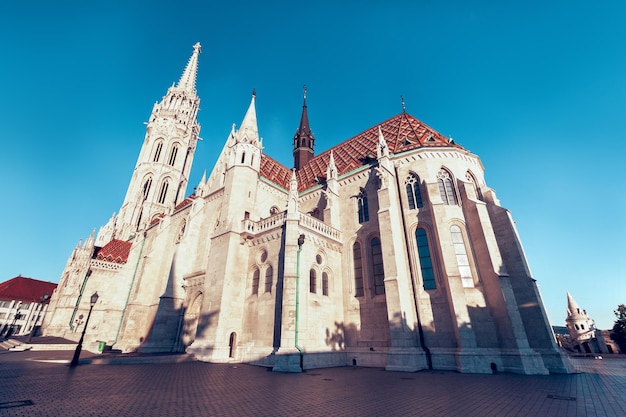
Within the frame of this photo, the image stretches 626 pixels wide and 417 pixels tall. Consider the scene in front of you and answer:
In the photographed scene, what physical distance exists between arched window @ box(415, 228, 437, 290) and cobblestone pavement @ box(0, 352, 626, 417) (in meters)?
5.97

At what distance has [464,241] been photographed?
16125 millimetres

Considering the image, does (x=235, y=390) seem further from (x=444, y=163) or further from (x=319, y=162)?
(x=319, y=162)

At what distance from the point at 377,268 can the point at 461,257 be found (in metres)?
5.05

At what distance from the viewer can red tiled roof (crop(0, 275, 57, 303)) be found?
49.4 metres

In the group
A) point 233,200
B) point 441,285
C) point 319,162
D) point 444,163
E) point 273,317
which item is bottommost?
point 273,317

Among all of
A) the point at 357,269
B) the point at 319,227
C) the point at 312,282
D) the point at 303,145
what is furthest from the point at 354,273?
the point at 303,145

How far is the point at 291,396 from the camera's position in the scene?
23.6ft

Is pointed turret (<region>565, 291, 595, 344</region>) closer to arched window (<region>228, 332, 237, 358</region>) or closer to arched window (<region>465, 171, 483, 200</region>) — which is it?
arched window (<region>465, 171, 483, 200</region>)

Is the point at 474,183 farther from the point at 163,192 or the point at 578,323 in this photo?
the point at 163,192

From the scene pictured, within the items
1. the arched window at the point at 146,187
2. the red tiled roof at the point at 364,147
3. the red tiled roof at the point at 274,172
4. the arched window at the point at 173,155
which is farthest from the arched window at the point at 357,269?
the arched window at the point at 173,155

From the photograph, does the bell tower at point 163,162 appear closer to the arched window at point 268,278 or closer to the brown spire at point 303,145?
the brown spire at point 303,145

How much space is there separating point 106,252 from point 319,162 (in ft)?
99.9

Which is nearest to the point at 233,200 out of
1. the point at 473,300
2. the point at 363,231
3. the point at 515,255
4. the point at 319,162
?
the point at 363,231

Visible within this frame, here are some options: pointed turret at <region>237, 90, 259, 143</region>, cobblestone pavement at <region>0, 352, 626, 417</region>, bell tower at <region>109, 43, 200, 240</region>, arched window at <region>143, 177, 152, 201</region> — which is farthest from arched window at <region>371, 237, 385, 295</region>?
arched window at <region>143, 177, 152, 201</region>
